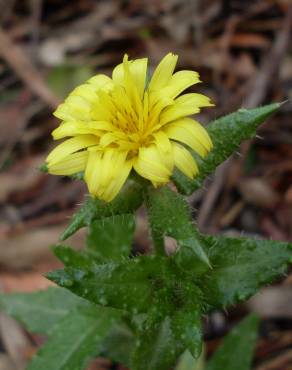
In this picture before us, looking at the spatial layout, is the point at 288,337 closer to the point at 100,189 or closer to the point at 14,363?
the point at 14,363

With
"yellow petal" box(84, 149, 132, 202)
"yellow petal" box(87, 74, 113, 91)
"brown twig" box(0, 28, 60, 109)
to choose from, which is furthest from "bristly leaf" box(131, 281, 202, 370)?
"brown twig" box(0, 28, 60, 109)

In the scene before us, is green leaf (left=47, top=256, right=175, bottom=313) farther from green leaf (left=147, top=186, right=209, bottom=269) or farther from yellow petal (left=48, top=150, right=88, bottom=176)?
yellow petal (left=48, top=150, right=88, bottom=176)

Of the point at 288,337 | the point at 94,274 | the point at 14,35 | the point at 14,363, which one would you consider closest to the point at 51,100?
the point at 14,35

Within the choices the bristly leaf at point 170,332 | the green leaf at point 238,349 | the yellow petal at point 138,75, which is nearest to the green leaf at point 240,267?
the bristly leaf at point 170,332

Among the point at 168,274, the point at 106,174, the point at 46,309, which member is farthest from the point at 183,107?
the point at 46,309

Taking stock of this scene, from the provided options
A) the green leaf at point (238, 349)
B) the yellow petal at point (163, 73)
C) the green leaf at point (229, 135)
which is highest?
the yellow petal at point (163, 73)

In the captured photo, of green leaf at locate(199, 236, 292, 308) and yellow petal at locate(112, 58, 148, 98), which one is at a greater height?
yellow petal at locate(112, 58, 148, 98)

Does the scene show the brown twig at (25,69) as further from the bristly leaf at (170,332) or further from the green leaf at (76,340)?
the bristly leaf at (170,332)

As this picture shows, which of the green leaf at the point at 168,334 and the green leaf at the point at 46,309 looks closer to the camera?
the green leaf at the point at 168,334
